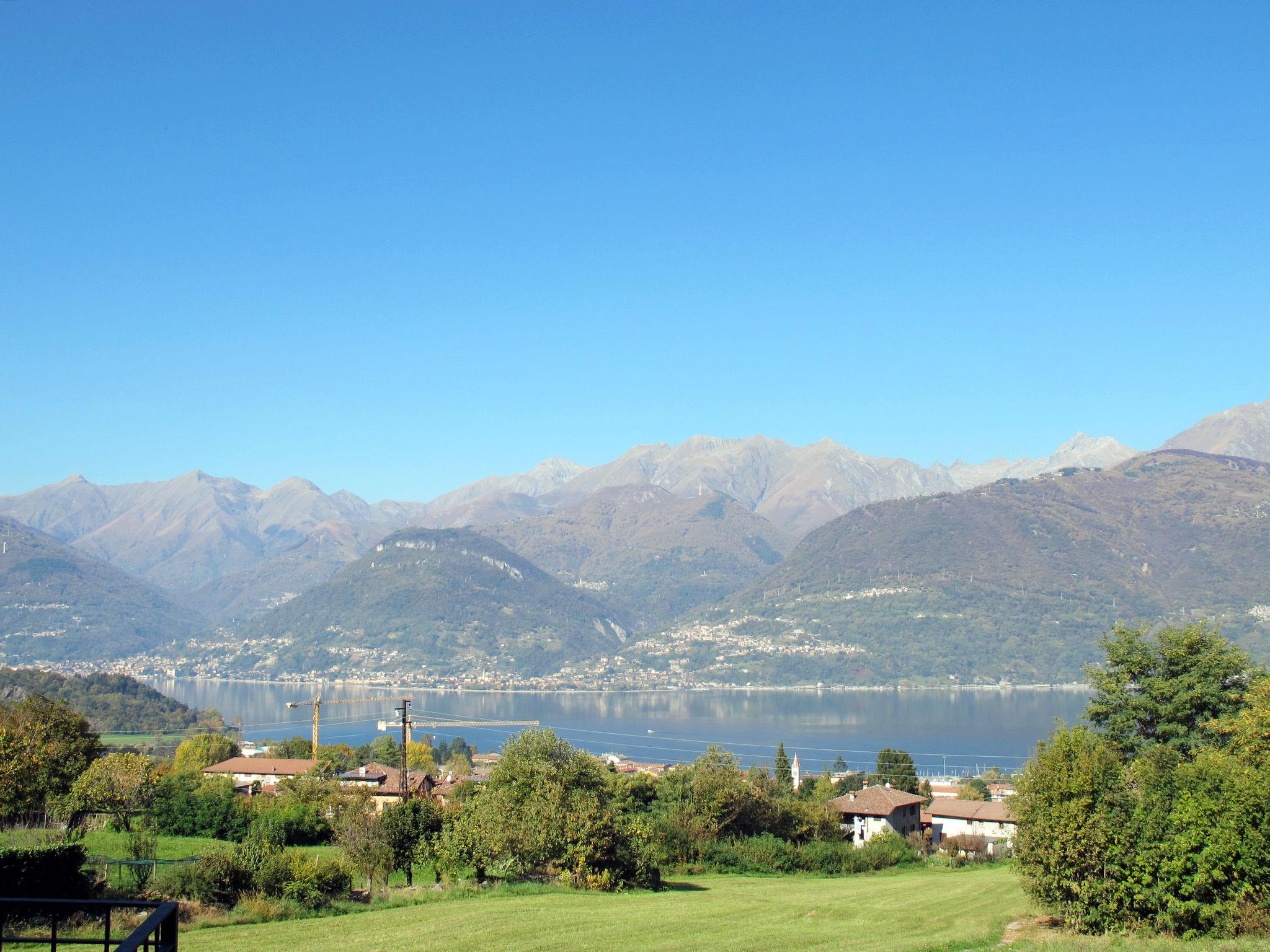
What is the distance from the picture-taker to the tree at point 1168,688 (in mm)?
22969

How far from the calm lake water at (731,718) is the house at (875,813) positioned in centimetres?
4470

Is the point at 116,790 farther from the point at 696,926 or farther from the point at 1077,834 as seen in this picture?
the point at 1077,834

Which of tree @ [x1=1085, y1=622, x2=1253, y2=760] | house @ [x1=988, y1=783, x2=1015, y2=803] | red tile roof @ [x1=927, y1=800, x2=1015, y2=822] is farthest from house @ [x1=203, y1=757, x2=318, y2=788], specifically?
house @ [x1=988, y1=783, x2=1015, y2=803]

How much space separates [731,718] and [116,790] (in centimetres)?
11413

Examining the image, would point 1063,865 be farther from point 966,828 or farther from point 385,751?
point 385,751

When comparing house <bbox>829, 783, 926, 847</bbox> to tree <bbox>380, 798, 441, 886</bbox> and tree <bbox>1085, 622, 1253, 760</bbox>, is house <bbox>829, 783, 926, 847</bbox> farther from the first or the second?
tree <bbox>380, 798, 441, 886</bbox>

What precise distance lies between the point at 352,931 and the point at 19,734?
1694cm

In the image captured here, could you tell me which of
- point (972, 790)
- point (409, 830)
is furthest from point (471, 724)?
point (409, 830)

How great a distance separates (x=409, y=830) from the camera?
21.6 meters

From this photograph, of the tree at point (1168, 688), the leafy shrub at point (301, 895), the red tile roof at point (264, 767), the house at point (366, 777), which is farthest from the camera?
the red tile roof at point (264, 767)

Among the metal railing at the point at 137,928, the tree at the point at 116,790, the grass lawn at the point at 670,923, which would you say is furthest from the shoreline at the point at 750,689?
the metal railing at the point at 137,928

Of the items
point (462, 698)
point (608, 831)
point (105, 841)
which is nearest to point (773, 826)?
point (608, 831)

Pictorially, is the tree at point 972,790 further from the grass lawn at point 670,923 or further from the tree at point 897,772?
the grass lawn at point 670,923

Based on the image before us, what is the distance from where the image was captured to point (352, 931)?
45.8 feet
